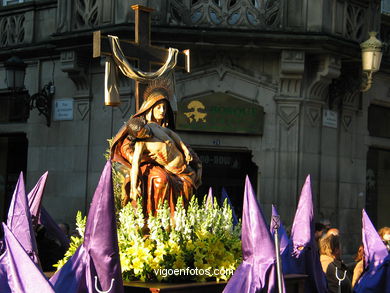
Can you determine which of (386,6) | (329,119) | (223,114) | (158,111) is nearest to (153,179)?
(158,111)

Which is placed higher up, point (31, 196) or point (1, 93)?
point (1, 93)

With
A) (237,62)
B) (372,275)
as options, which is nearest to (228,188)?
(237,62)

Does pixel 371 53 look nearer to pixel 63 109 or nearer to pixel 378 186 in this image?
pixel 378 186

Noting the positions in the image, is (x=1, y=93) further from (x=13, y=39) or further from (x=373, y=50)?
(x=373, y=50)

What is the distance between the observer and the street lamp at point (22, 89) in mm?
16438

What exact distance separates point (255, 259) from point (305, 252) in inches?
66.0

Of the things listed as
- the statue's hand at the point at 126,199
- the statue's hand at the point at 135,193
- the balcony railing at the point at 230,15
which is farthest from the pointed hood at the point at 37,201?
the balcony railing at the point at 230,15

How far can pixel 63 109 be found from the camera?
17.0m

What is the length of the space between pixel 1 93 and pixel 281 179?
6.11 m

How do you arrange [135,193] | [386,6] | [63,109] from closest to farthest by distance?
1. [135,193]
2. [63,109]
3. [386,6]

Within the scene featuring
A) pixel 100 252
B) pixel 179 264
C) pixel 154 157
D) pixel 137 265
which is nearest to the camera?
pixel 100 252

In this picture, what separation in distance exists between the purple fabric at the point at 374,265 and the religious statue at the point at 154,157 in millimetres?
1969

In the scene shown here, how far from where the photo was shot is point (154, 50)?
9180 mm

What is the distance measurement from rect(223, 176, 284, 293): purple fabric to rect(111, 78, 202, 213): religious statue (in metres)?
1.32
